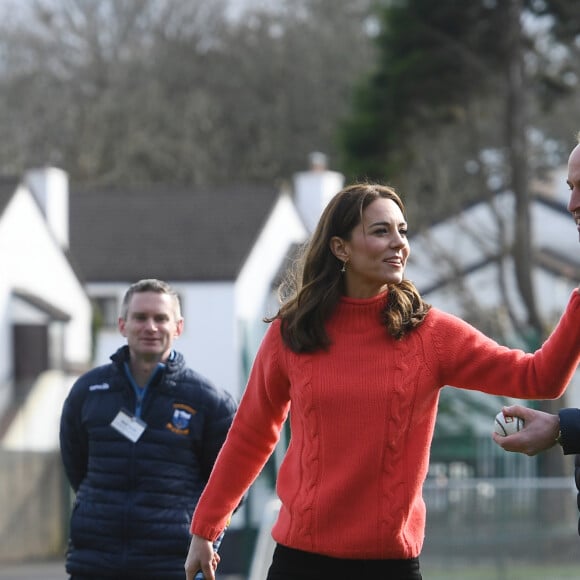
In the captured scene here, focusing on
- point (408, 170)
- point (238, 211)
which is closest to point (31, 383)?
point (408, 170)

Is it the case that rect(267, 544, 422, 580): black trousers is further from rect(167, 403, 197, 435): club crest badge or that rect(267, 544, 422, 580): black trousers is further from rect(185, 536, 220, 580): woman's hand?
rect(167, 403, 197, 435): club crest badge

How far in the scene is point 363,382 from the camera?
4.80m

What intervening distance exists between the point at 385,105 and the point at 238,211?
1012 cm

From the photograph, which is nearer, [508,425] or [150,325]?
[508,425]

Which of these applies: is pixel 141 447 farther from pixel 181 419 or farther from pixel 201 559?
pixel 201 559

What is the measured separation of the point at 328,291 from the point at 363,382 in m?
0.37

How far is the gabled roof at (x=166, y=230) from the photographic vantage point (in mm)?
34750

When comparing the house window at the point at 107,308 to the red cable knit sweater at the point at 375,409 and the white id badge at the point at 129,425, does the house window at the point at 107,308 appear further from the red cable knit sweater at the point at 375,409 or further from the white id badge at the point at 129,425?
the red cable knit sweater at the point at 375,409

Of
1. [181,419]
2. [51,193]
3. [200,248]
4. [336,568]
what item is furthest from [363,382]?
[200,248]

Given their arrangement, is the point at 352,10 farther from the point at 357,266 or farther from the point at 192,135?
the point at 357,266

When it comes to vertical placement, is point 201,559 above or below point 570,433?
below

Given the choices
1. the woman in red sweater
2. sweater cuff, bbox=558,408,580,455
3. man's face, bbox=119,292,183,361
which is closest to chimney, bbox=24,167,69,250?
man's face, bbox=119,292,183,361

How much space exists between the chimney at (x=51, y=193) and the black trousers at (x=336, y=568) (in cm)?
2844

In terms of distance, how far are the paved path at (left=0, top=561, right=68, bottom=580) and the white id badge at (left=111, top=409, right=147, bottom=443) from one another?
51.7 feet
